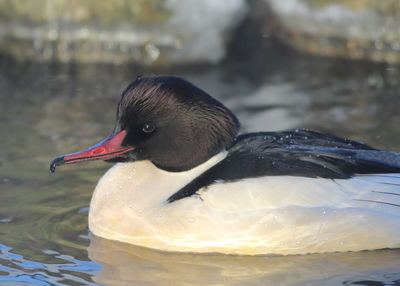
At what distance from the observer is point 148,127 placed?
241 inches

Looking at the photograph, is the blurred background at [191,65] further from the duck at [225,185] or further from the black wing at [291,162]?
the black wing at [291,162]

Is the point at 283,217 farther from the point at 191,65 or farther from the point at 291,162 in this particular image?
the point at 191,65

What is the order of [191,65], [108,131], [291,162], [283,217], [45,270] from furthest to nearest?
1. [191,65]
2. [108,131]
3. [291,162]
4. [283,217]
5. [45,270]

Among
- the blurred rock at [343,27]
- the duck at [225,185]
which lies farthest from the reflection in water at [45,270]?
the blurred rock at [343,27]

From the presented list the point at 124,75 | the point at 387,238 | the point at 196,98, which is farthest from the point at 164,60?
the point at 387,238

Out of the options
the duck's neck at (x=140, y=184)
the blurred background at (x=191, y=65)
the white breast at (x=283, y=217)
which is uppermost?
the blurred background at (x=191, y=65)

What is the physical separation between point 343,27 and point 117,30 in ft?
9.13

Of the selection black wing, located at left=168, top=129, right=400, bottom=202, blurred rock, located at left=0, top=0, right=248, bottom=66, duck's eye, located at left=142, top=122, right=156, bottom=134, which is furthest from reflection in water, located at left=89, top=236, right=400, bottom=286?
blurred rock, located at left=0, top=0, right=248, bottom=66

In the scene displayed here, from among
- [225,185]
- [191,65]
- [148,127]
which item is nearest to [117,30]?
[191,65]

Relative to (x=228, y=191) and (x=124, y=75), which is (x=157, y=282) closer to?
(x=228, y=191)

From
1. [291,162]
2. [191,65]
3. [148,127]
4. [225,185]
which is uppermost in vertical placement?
[191,65]

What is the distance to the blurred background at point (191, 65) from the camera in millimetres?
8688

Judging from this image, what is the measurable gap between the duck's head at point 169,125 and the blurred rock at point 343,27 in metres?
5.50

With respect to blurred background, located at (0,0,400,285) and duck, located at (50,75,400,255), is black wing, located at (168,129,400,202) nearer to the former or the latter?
duck, located at (50,75,400,255)
